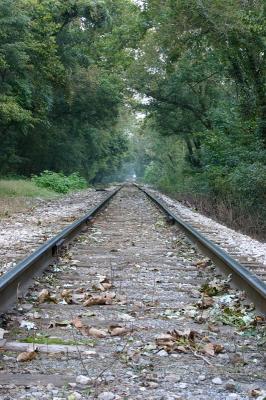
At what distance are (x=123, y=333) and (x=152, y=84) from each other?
29035mm

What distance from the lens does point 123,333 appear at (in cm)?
407

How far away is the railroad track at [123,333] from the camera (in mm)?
3132

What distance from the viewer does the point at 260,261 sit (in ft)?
24.3

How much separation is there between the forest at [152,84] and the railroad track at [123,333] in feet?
30.1

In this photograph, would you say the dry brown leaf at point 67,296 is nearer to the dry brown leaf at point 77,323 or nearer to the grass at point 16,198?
the dry brown leaf at point 77,323

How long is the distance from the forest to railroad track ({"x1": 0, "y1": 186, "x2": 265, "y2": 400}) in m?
9.16

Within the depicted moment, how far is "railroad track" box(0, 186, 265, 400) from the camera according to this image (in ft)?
10.3

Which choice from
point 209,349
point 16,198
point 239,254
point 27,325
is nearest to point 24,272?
point 27,325

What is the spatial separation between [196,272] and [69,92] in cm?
2365

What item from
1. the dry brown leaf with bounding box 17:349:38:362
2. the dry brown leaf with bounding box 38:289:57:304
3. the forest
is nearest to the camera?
the dry brown leaf with bounding box 17:349:38:362

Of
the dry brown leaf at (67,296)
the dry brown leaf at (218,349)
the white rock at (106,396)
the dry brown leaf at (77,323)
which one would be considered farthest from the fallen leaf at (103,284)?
the white rock at (106,396)

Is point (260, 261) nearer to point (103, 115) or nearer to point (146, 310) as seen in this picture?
point (146, 310)

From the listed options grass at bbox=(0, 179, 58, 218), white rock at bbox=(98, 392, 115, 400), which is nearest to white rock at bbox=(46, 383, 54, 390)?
white rock at bbox=(98, 392, 115, 400)

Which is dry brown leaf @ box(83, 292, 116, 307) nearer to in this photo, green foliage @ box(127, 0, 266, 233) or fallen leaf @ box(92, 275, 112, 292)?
fallen leaf @ box(92, 275, 112, 292)
